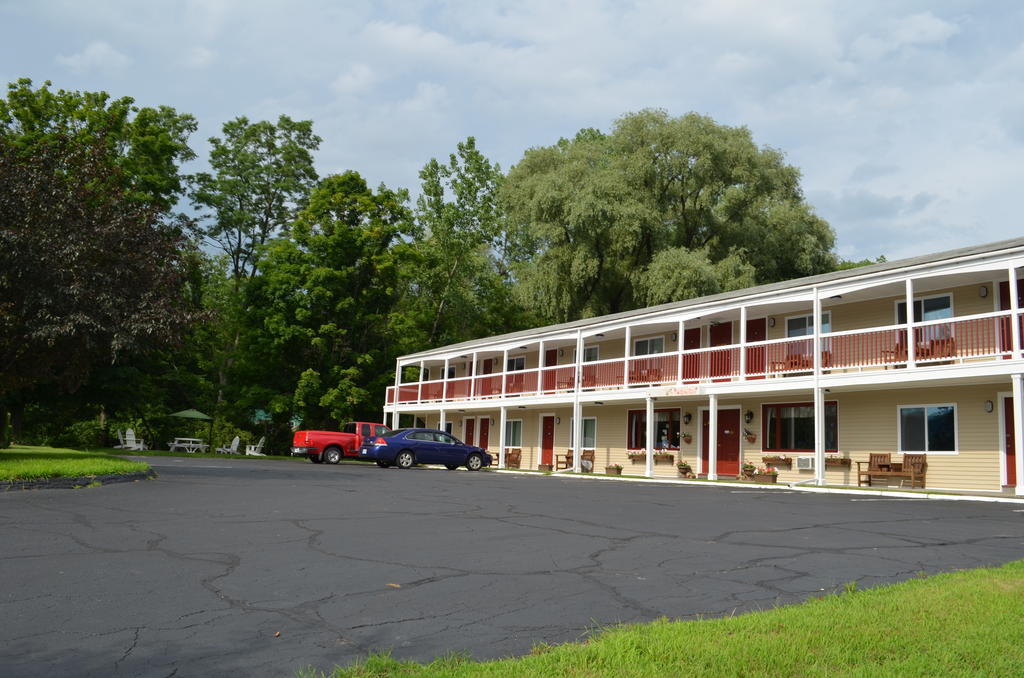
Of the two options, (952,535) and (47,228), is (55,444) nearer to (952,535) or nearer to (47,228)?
(47,228)

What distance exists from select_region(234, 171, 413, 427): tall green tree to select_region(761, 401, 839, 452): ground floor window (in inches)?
908

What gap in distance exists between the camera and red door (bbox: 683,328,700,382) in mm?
25250

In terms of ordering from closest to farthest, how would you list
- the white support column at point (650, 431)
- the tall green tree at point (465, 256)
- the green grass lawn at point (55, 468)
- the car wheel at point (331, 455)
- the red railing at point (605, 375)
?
the green grass lawn at point (55, 468) → the white support column at point (650, 431) → the red railing at point (605, 375) → the car wheel at point (331, 455) → the tall green tree at point (465, 256)

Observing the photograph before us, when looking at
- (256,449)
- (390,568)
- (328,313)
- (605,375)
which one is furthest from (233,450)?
(390,568)

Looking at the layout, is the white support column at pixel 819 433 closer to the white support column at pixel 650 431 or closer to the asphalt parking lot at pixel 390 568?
the white support column at pixel 650 431

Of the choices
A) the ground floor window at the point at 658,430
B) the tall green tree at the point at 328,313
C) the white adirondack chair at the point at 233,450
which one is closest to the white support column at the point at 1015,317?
the ground floor window at the point at 658,430

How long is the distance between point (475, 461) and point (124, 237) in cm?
1451

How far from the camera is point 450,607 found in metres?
5.80

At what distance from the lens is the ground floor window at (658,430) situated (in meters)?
27.3

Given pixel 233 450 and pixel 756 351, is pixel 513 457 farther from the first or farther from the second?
pixel 233 450

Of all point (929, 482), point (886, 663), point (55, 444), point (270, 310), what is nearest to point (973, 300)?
point (929, 482)

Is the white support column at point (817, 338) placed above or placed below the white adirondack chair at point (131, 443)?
above

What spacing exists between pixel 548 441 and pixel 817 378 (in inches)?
576

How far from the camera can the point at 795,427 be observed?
23359 millimetres
